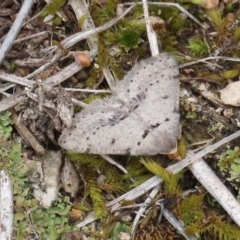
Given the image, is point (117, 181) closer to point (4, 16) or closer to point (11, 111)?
point (11, 111)

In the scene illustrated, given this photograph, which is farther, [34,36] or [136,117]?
[34,36]

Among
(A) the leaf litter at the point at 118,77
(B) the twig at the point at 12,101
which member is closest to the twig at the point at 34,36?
(A) the leaf litter at the point at 118,77

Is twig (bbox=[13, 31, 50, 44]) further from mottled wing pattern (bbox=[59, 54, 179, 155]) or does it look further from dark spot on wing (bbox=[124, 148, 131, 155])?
dark spot on wing (bbox=[124, 148, 131, 155])

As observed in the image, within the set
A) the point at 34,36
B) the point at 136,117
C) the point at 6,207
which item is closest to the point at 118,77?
the point at 136,117

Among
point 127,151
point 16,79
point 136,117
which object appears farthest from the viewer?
point 16,79

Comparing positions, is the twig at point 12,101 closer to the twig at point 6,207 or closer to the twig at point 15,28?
the twig at point 15,28

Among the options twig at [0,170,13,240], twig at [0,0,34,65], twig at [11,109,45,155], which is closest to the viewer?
twig at [0,170,13,240]

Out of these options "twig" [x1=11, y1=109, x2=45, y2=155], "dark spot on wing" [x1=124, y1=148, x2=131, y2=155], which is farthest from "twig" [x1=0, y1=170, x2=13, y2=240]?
"dark spot on wing" [x1=124, y1=148, x2=131, y2=155]

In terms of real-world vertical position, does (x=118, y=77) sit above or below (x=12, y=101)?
below

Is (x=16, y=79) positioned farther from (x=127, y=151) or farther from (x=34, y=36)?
(x=127, y=151)
